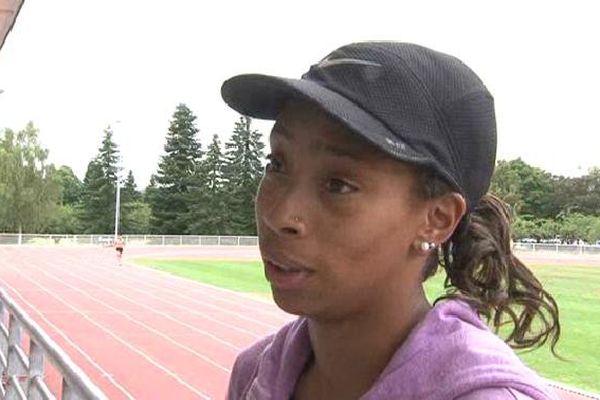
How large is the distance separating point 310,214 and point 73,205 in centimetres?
4949

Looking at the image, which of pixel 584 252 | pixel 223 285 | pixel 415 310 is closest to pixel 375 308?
pixel 415 310

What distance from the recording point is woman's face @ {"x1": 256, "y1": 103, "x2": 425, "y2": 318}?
0.83 meters

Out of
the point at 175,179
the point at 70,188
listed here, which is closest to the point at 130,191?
the point at 175,179

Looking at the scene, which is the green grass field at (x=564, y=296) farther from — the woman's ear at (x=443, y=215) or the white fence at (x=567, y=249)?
the white fence at (x=567, y=249)

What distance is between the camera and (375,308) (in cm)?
88

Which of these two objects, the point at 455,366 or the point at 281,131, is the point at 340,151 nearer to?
the point at 281,131

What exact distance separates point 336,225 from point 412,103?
0.14 m

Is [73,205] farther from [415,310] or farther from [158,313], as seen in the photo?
[415,310]

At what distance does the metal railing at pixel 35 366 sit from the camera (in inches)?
64.3

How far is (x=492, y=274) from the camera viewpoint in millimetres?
1025

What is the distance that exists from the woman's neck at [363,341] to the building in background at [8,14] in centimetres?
467

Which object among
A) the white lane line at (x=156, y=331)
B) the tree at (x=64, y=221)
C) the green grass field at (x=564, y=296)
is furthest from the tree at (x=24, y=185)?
the white lane line at (x=156, y=331)

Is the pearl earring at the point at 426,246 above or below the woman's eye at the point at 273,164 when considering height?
below

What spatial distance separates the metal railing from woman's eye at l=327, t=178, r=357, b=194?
2.58 ft
